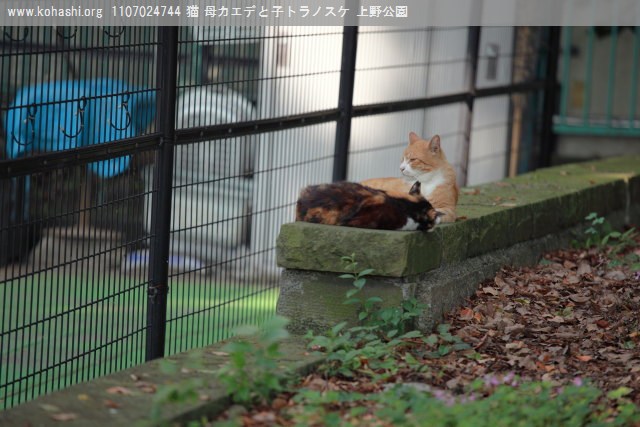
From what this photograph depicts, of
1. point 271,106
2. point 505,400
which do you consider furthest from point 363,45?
point 505,400

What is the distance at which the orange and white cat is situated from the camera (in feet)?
21.4

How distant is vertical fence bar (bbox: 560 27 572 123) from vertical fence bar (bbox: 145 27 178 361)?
7.41 metres

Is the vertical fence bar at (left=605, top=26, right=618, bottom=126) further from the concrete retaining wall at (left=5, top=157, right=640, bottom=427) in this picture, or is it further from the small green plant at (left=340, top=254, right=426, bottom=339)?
the small green plant at (left=340, top=254, right=426, bottom=339)

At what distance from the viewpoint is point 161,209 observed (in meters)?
5.61

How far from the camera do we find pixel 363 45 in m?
8.20

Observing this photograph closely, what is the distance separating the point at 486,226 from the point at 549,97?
17.2 feet

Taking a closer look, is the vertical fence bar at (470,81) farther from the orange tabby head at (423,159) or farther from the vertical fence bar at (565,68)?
the vertical fence bar at (565,68)

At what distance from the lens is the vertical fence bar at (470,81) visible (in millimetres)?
9148

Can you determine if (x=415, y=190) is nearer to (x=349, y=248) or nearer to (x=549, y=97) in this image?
(x=349, y=248)

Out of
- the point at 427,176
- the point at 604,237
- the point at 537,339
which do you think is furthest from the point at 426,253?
the point at 604,237

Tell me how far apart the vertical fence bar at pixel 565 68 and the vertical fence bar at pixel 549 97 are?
4.6 inches

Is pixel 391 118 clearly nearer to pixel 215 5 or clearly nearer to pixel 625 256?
pixel 625 256

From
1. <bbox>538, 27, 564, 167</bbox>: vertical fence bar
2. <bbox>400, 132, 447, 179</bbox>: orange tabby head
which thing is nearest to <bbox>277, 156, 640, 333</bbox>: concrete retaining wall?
<bbox>400, 132, 447, 179</bbox>: orange tabby head

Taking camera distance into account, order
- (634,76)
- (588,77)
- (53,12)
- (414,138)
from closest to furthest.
Result: (53,12) → (414,138) → (634,76) → (588,77)
